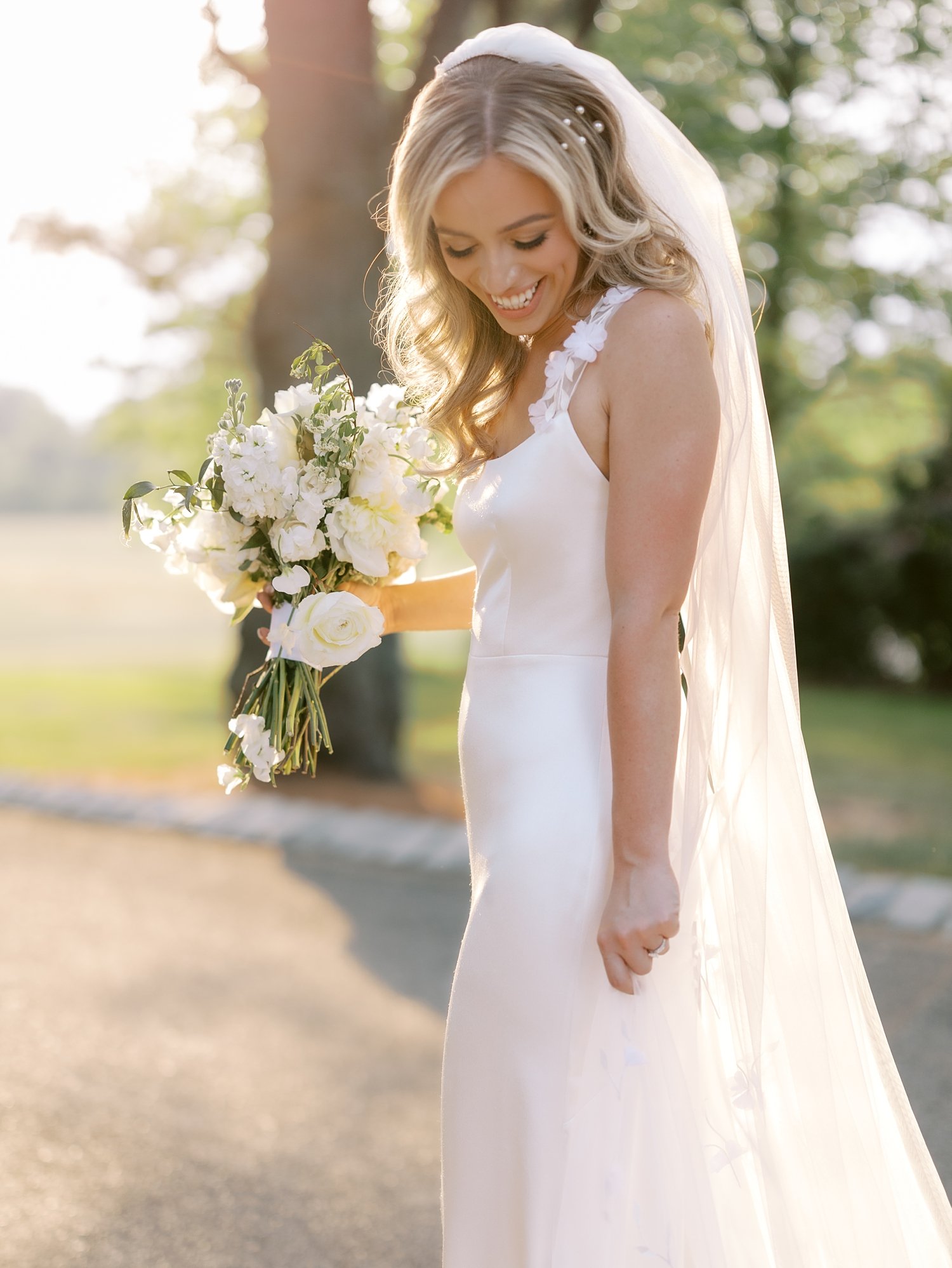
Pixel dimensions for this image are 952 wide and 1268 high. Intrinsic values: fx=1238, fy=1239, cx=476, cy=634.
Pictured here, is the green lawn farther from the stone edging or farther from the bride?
the bride

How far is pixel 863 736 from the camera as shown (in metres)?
11.6

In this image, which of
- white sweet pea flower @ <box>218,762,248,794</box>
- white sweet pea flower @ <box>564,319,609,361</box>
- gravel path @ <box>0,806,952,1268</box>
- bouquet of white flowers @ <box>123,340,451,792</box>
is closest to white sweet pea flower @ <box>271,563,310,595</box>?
bouquet of white flowers @ <box>123,340,451,792</box>

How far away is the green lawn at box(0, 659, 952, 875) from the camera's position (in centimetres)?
747

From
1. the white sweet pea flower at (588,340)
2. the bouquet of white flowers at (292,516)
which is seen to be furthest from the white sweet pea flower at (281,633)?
the white sweet pea flower at (588,340)

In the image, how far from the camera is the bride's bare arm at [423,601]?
2.55 meters

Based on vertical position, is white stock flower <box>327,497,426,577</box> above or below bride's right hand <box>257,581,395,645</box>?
above

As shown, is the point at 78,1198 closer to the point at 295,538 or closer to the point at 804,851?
the point at 295,538

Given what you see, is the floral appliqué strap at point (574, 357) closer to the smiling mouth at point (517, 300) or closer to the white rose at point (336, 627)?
the smiling mouth at point (517, 300)

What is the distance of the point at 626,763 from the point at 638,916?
0.74ft

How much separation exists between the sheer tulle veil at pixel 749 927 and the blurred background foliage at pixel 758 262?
4927mm

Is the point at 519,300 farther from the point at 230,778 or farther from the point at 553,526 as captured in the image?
the point at 230,778

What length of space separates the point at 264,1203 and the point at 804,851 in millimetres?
1961

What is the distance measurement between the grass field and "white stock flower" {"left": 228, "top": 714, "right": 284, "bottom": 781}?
0.42 metres

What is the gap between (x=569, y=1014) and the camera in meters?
1.91
